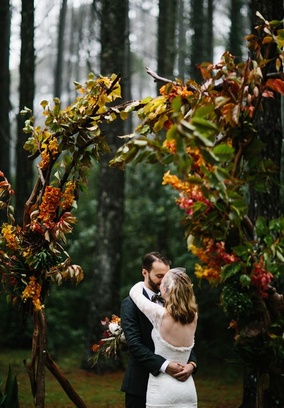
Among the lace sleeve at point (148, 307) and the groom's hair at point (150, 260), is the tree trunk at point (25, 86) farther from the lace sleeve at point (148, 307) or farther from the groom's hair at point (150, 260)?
the lace sleeve at point (148, 307)

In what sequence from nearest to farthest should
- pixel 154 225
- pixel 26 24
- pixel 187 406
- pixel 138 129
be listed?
pixel 187 406
pixel 138 129
pixel 26 24
pixel 154 225

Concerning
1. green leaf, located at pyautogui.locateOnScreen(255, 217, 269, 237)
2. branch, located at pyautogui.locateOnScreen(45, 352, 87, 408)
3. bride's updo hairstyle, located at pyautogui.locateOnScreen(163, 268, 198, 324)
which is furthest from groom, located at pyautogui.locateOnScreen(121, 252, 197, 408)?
green leaf, located at pyautogui.locateOnScreen(255, 217, 269, 237)

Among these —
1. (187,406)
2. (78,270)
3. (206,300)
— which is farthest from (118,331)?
(206,300)

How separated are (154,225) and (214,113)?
32.0 ft

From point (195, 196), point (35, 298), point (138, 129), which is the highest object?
point (138, 129)

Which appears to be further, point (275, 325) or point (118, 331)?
point (118, 331)

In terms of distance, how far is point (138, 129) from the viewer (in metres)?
4.44

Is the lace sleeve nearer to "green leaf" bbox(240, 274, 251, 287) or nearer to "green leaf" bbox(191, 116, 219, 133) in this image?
"green leaf" bbox(240, 274, 251, 287)

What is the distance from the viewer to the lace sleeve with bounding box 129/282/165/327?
4145 mm

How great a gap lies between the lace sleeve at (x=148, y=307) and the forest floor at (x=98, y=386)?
3.74 m

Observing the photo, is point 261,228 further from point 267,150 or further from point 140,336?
point 267,150

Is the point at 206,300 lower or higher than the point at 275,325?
lower

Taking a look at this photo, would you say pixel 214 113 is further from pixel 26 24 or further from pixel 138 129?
pixel 26 24

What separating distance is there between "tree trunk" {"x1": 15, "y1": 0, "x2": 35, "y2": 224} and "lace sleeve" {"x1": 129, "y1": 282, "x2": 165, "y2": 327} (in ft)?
21.3
